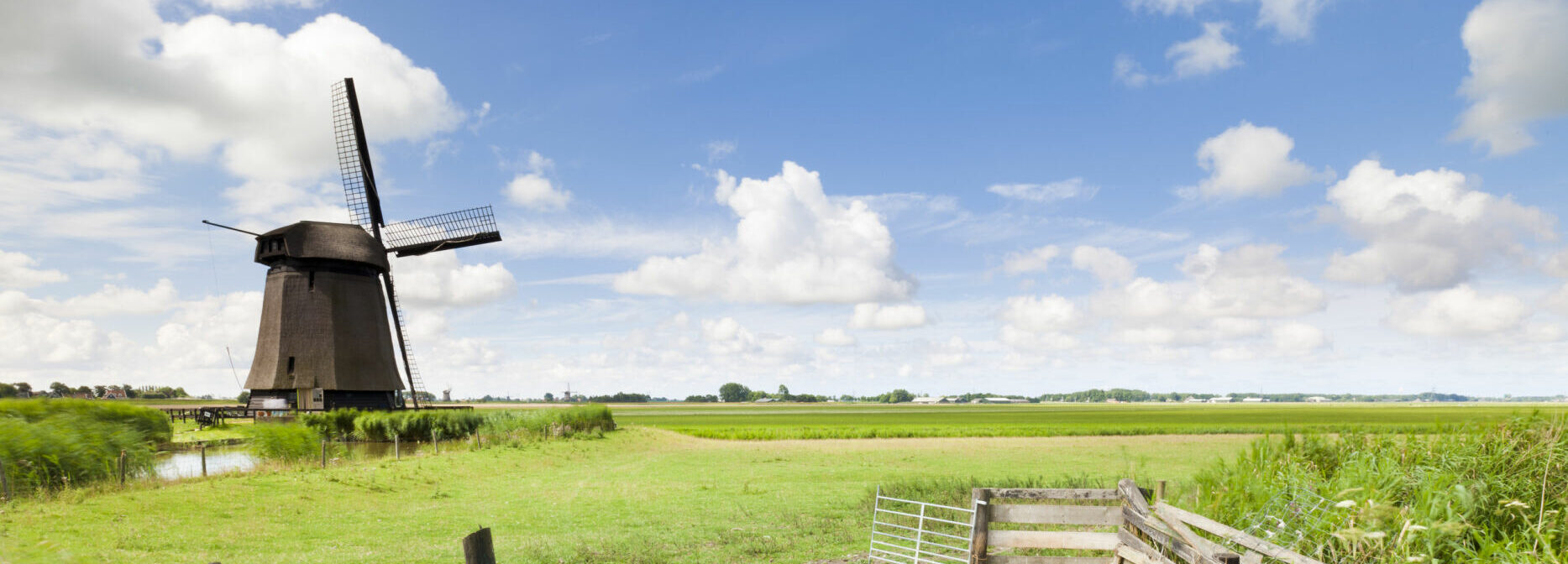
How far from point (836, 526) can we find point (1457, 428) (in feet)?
35.5

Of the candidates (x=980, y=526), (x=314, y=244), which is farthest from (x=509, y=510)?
(x=314, y=244)

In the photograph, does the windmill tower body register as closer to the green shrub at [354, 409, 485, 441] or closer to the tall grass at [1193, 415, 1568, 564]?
the green shrub at [354, 409, 485, 441]

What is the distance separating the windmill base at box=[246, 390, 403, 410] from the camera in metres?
47.6

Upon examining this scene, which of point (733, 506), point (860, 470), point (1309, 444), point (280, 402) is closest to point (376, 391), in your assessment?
point (280, 402)

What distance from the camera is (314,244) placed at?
48.3 m

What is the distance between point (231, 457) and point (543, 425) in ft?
51.1

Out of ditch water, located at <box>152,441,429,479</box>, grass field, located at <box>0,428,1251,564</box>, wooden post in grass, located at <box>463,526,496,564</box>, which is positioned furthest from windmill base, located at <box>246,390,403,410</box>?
wooden post in grass, located at <box>463,526,496,564</box>

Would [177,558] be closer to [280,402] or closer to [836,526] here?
[836,526]

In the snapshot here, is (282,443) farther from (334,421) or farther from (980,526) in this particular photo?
(980,526)

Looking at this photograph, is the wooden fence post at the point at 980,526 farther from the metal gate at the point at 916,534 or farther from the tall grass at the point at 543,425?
the tall grass at the point at 543,425

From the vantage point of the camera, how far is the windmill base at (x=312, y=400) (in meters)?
47.6

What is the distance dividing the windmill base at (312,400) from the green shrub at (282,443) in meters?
13.1

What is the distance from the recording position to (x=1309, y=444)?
1164cm

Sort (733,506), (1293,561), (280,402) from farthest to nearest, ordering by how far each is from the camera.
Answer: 1. (280,402)
2. (733,506)
3. (1293,561)
